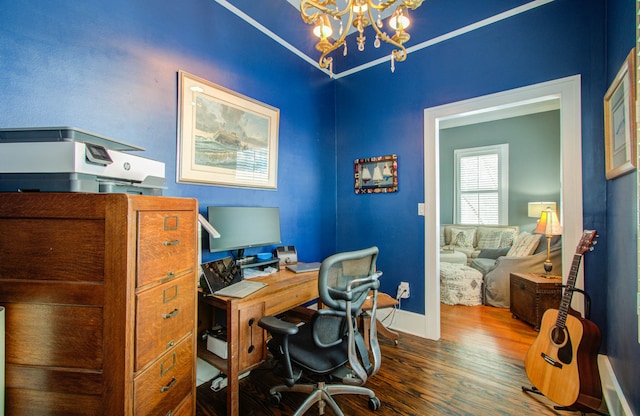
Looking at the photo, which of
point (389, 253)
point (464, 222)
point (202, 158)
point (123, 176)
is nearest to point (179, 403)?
point (123, 176)

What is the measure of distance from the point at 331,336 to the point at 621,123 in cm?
201

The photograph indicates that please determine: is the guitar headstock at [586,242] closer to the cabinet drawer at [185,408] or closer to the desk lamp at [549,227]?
the desk lamp at [549,227]

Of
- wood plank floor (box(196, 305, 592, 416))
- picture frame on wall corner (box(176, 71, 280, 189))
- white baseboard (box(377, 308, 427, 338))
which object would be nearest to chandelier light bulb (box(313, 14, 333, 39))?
picture frame on wall corner (box(176, 71, 280, 189))

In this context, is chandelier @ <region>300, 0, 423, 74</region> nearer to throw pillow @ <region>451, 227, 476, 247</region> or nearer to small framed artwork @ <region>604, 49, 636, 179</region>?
small framed artwork @ <region>604, 49, 636, 179</region>

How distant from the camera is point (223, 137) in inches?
81.8

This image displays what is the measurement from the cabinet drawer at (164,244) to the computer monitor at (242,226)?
608 mm

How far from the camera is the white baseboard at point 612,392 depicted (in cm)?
139

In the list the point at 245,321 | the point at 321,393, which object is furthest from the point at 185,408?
the point at 321,393

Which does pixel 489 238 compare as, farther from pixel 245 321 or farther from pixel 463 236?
pixel 245 321

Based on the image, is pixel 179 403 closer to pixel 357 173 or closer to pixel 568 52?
pixel 357 173

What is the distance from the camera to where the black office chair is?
136 cm

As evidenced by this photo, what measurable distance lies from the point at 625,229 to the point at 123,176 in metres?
2.54

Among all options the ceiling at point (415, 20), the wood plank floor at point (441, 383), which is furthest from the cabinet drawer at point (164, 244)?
the ceiling at point (415, 20)

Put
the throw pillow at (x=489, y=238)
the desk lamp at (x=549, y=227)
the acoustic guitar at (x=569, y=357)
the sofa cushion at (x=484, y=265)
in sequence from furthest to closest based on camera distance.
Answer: the throw pillow at (x=489, y=238) → the sofa cushion at (x=484, y=265) → the desk lamp at (x=549, y=227) → the acoustic guitar at (x=569, y=357)
